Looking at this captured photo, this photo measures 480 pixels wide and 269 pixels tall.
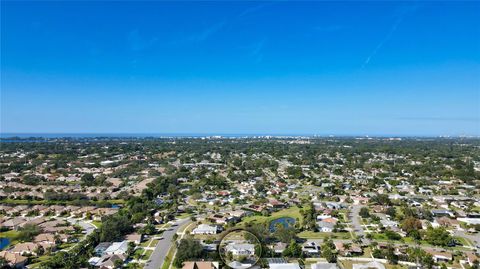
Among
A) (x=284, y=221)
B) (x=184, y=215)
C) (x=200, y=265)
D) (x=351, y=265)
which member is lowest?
(x=284, y=221)

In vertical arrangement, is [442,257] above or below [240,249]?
below

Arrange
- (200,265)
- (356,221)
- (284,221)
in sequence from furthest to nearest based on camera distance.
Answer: (284,221) < (356,221) < (200,265)

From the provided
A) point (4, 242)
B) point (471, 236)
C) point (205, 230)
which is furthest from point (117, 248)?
point (471, 236)

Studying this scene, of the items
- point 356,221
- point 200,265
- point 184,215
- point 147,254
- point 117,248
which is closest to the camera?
point 200,265

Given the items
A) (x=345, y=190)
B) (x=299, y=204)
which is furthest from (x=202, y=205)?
(x=345, y=190)

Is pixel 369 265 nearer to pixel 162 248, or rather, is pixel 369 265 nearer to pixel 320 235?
pixel 320 235

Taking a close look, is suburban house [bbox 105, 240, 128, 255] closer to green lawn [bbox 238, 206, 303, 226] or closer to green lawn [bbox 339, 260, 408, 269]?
green lawn [bbox 238, 206, 303, 226]

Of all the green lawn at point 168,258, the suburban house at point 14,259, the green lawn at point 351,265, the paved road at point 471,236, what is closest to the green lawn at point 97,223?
the suburban house at point 14,259

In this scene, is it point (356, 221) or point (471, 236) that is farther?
point (356, 221)
